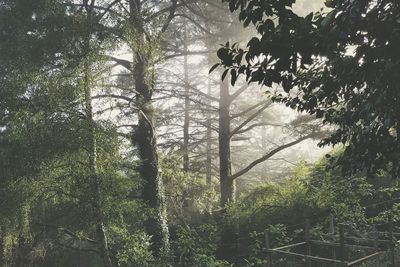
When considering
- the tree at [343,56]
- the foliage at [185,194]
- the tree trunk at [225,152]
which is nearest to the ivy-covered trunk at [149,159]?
the foliage at [185,194]

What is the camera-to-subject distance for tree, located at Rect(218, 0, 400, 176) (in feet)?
9.68

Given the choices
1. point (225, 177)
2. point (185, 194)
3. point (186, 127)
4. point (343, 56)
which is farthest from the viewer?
point (186, 127)

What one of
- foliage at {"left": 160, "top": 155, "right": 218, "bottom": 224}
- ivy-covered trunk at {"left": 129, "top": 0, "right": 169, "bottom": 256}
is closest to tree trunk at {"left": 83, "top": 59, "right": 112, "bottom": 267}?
ivy-covered trunk at {"left": 129, "top": 0, "right": 169, "bottom": 256}

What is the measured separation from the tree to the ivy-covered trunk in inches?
313

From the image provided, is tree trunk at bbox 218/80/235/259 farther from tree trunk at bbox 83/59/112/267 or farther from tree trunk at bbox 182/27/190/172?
tree trunk at bbox 83/59/112/267

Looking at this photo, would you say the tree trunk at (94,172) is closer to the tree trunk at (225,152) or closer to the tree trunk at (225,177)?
the tree trunk at (225,177)

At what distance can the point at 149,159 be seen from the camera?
1234 centimetres

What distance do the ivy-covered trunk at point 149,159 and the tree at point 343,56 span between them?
7.96m

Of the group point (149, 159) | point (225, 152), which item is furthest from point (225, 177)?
point (149, 159)

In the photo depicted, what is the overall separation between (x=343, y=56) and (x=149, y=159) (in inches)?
343

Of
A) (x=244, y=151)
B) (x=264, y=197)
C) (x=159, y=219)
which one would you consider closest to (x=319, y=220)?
(x=264, y=197)

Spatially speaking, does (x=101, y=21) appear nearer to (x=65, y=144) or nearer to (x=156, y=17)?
(x=156, y=17)

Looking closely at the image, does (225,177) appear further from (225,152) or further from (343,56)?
(343,56)

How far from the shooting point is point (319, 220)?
12.9 metres
